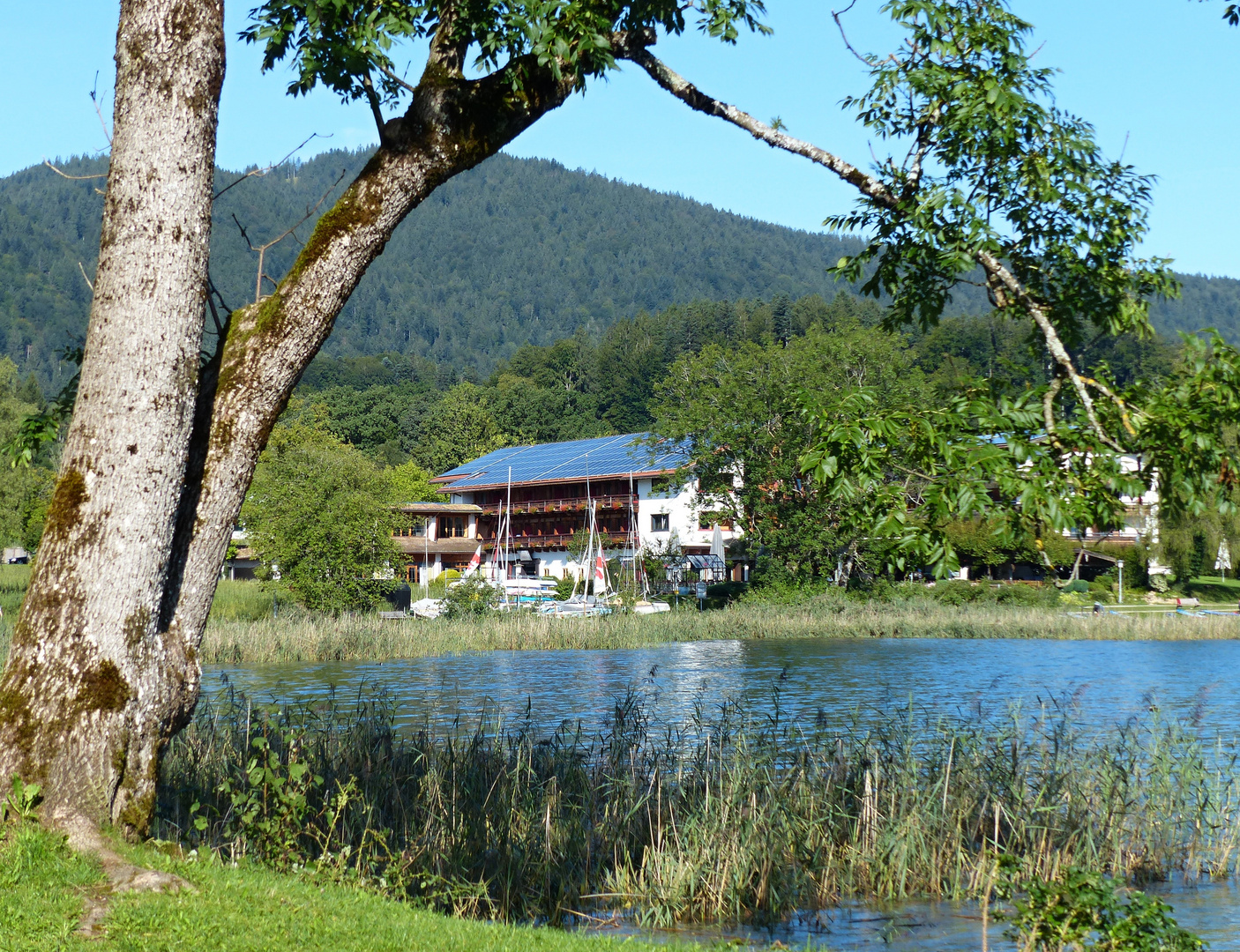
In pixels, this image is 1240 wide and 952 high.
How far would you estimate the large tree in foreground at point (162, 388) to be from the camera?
5414 mm

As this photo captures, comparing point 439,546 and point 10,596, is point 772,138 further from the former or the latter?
point 439,546

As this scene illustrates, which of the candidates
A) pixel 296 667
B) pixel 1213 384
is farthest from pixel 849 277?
pixel 296 667

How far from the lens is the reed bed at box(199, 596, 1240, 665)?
94.9 ft

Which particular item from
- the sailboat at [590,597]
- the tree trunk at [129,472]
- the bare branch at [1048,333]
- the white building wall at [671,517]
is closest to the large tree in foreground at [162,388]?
the tree trunk at [129,472]

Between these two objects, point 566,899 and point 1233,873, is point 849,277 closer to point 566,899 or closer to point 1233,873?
point 566,899

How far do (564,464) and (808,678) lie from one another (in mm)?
43745

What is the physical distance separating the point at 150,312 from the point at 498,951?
3.36 m

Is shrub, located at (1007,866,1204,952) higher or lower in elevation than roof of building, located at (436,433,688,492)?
lower

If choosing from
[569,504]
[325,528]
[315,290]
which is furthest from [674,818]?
[569,504]

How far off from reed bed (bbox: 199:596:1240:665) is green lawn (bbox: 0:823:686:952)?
22.3m

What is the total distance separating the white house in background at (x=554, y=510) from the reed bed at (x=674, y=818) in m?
44.7

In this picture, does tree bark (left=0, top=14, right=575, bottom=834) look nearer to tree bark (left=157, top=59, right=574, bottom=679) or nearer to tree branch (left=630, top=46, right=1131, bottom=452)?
tree bark (left=157, top=59, right=574, bottom=679)

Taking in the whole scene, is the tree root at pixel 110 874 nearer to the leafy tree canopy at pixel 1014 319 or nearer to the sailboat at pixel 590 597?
the leafy tree canopy at pixel 1014 319

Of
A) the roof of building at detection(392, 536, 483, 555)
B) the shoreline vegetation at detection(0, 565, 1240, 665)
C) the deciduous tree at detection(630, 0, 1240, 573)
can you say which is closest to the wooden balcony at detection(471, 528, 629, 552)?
the roof of building at detection(392, 536, 483, 555)
